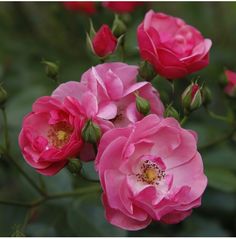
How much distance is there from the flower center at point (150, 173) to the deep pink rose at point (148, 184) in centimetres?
1

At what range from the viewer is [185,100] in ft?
4.31

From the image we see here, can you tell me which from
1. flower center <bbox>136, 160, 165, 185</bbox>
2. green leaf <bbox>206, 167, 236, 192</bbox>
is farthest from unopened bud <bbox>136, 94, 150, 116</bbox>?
green leaf <bbox>206, 167, 236, 192</bbox>

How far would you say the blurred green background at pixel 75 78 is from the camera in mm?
1643

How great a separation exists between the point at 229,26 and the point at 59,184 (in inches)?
45.8

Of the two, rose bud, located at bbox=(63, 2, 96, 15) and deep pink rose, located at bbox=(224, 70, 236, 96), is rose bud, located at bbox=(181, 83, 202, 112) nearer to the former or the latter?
deep pink rose, located at bbox=(224, 70, 236, 96)

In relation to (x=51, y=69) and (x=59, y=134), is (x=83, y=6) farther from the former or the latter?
(x=59, y=134)

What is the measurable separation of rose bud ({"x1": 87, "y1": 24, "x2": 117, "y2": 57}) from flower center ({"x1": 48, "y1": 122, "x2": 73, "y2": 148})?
0.63 feet

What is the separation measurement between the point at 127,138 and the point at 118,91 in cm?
13

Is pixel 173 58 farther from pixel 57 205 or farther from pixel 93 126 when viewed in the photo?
pixel 57 205

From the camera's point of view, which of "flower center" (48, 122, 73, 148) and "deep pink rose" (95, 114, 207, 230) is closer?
"deep pink rose" (95, 114, 207, 230)

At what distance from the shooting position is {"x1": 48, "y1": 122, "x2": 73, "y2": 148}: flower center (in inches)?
50.1

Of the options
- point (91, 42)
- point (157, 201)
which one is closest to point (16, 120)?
point (91, 42)

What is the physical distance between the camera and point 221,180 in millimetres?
1682

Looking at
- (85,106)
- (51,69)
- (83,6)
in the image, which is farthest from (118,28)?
(83,6)
